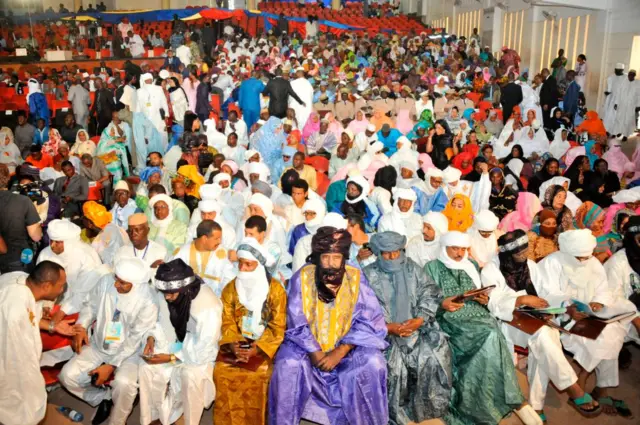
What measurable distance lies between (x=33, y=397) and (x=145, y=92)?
7.66 meters

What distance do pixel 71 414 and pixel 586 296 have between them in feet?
12.6

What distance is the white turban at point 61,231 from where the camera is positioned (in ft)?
15.6

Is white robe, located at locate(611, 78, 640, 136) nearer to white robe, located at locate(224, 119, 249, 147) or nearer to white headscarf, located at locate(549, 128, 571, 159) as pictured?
white headscarf, located at locate(549, 128, 571, 159)

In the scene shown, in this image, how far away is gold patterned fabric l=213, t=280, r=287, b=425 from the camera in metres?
3.90

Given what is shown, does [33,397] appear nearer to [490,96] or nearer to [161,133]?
[161,133]

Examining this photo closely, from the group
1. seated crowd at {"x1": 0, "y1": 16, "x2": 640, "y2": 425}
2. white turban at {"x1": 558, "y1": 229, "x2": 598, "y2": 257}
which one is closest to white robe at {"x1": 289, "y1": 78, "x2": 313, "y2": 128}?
seated crowd at {"x1": 0, "y1": 16, "x2": 640, "y2": 425}

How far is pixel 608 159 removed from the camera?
28.3ft

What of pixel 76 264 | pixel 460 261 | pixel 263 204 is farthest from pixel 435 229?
pixel 76 264

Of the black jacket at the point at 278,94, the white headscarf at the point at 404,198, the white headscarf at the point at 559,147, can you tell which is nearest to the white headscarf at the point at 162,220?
the white headscarf at the point at 404,198

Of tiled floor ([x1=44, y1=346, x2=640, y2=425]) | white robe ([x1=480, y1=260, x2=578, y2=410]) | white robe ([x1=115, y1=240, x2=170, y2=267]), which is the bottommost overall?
tiled floor ([x1=44, y1=346, x2=640, y2=425])

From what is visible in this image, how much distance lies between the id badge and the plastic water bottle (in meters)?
0.64

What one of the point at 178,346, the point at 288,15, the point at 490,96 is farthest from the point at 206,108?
the point at 288,15

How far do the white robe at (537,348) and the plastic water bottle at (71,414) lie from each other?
119 inches

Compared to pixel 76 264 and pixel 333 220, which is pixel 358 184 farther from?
pixel 76 264
